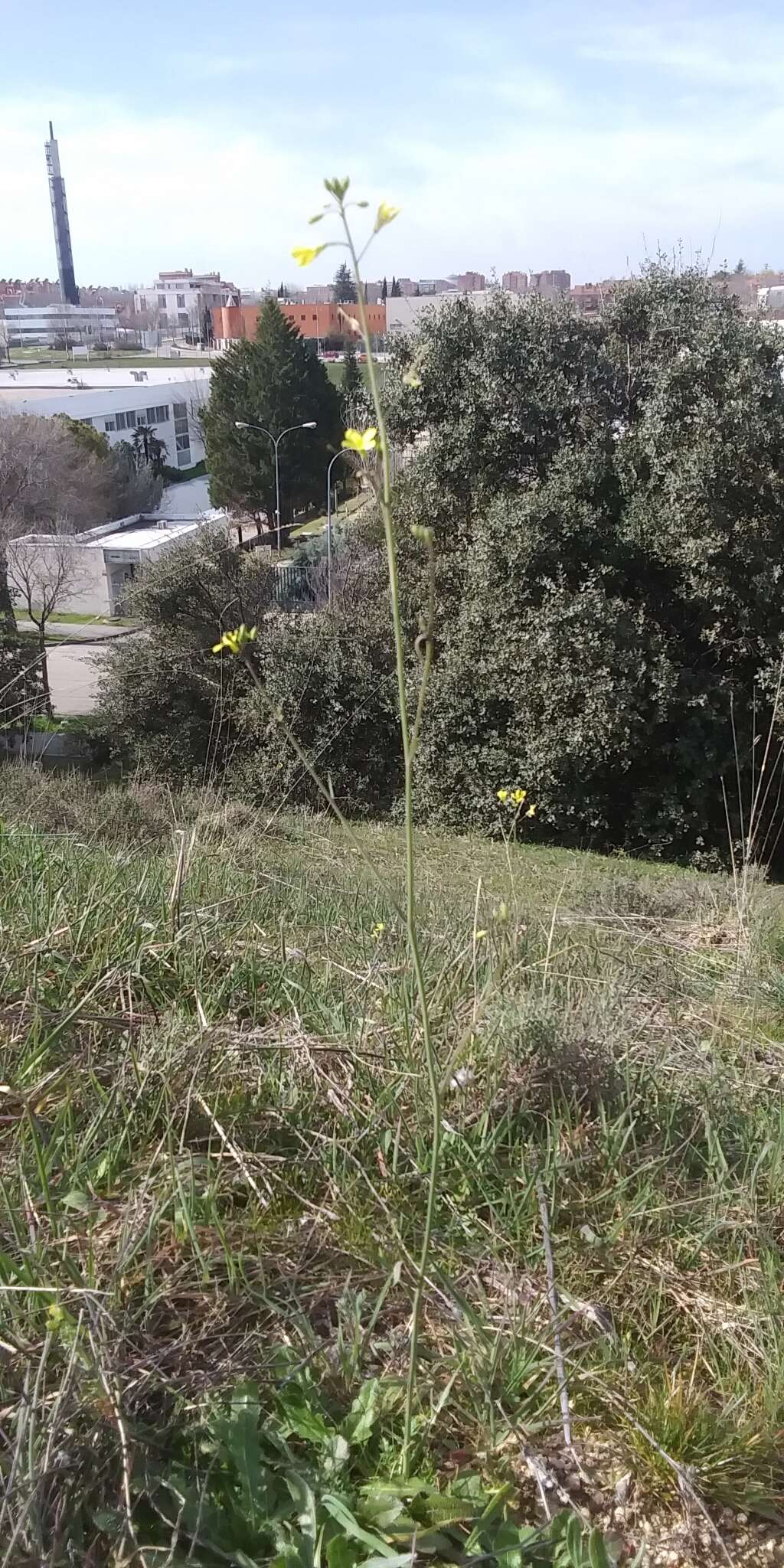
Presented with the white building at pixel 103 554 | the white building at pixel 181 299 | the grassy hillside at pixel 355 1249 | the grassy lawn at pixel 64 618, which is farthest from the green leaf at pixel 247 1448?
the white building at pixel 181 299

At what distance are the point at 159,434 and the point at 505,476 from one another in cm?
4016

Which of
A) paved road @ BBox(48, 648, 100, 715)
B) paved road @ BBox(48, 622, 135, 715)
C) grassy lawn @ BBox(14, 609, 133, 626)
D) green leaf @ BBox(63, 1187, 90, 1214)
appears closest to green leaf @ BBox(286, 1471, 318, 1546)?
green leaf @ BBox(63, 1187, 90, 1214)

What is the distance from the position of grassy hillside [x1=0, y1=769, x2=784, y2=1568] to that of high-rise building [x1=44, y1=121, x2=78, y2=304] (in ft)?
315

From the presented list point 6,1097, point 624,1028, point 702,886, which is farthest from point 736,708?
point 6,1097

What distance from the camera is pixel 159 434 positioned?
1871 inches

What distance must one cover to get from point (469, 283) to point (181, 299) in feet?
321

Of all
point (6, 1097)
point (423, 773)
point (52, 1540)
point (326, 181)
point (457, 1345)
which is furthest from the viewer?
point (423, 773)

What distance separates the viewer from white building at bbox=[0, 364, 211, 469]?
40188 mm

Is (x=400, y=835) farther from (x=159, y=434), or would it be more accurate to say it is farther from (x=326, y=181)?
(x=159, y=434)

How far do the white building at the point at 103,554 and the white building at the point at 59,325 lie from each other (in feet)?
178

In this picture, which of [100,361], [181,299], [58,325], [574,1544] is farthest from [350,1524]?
[181,299]

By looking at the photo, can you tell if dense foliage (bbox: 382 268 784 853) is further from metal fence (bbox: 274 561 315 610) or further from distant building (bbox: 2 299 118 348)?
distant building (bbox: 2 299 118 348)

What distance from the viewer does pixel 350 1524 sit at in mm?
1144

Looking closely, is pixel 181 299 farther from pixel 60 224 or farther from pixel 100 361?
pixel 100 361
